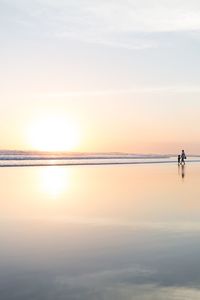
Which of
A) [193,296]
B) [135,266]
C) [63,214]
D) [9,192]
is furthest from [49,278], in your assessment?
[9,192]

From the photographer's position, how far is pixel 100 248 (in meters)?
9.19

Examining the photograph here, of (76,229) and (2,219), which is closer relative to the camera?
(76,229)

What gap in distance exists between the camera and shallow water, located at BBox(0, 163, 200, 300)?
6578mm

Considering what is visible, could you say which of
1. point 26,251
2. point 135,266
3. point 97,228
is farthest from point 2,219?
point 135,266

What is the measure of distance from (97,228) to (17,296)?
5.52 m

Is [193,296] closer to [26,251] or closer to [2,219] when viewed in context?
[26,251]

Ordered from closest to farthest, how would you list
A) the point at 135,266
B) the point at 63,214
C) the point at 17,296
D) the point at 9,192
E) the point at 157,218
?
the point at 17,296
the point at 135,266
the point at 157,218
the point at 63,214
the point at 9,192

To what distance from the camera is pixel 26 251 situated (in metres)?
8.87

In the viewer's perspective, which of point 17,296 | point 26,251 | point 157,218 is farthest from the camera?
point 157,218

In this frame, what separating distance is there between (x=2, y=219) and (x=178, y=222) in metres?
5.04

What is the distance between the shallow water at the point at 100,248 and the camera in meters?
6.58

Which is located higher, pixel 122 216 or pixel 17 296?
pixel 122 216

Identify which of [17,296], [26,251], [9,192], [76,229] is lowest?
[17,296]

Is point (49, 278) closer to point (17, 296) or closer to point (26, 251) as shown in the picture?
point (17, 296)
